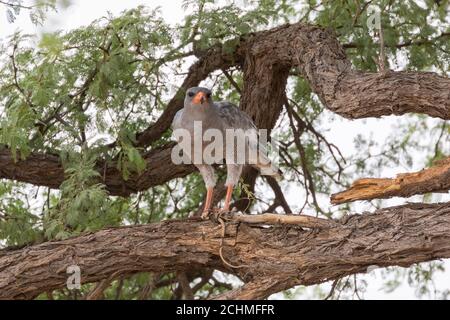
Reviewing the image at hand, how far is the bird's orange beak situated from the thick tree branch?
3.09 feet

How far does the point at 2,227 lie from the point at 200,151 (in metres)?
1.83

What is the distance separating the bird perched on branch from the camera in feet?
17.0

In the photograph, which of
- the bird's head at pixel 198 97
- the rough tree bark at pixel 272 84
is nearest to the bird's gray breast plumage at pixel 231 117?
the bird's head at pixel 198 97

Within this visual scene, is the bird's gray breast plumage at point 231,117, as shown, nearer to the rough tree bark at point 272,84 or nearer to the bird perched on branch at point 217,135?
the bird perched on branch at point 217,135

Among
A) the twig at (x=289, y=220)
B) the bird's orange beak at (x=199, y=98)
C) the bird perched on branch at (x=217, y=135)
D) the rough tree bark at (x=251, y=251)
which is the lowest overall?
the rough tree bark at (x=251, y=251)

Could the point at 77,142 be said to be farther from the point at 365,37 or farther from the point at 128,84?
the point at 365,37

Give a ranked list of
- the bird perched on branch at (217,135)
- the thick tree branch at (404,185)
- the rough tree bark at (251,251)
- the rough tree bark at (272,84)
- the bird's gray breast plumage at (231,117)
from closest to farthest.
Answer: the rough tree bark at (251,251) → the thick tree branch at (404,185) → the rough tree bark at (272,84) → the bird perched on branch at (217,135) → the bird's gray breast plumage at (231,117)

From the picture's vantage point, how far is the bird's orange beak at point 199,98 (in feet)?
16.9

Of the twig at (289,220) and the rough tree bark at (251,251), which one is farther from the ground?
the twig at (289,220)

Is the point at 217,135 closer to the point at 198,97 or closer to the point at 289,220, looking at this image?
the point at 198,97

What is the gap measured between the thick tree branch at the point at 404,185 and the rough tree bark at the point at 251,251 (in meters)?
0.19

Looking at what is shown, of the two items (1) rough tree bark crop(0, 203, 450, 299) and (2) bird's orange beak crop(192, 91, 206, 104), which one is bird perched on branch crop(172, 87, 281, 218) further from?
(1) rough tree bark crop(0, 203, 450, 299)

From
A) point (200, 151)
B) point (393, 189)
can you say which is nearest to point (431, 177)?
point (393, 189)

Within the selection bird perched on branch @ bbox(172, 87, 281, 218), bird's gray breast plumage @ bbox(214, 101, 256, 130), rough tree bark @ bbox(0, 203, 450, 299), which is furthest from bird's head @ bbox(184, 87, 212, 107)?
rough tree bark @ bbox(0, 203, 450, 299)
